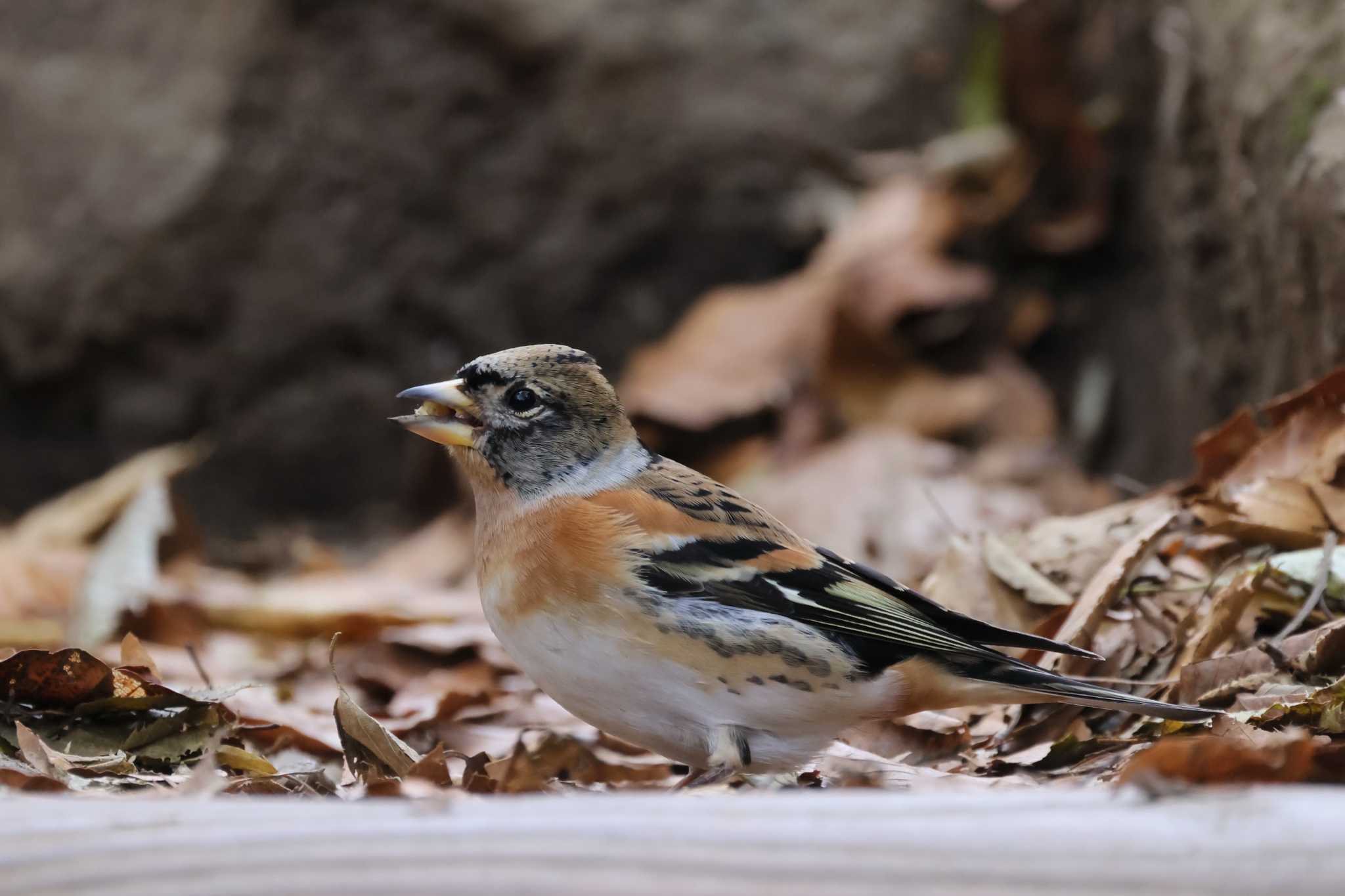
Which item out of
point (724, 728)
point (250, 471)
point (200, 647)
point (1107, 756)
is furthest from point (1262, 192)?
point (250, 471)

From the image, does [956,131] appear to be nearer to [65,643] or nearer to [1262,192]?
[1262,192]

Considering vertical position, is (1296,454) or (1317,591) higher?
(1296,454)

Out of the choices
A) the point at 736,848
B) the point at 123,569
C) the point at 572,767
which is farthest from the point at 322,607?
the point at 736,848

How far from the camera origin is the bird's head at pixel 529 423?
11.0 ft

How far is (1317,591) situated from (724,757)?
50.9 inches

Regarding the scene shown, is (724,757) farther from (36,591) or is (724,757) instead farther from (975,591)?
(36,591)

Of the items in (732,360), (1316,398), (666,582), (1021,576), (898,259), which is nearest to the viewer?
(666,582)

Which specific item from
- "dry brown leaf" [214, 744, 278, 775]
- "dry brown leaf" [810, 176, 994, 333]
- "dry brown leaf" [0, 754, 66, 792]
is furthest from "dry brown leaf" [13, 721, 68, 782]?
"dry brown leaf" [810, 176, 994, 333]

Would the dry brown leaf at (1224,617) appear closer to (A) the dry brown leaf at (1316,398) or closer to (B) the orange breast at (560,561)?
(A) the dry brown leaf at (1316,398)

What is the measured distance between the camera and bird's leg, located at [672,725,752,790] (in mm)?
2717

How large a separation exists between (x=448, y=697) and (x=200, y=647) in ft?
4.70

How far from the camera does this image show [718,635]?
2.84 metres

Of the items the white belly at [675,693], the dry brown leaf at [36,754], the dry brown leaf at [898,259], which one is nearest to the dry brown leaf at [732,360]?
the dry brown leaf at [898,259]

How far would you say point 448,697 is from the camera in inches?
144
